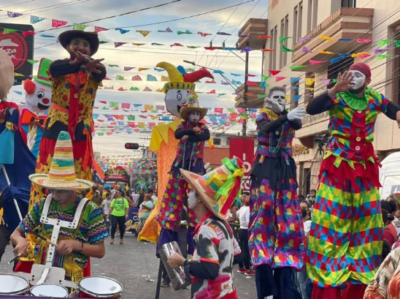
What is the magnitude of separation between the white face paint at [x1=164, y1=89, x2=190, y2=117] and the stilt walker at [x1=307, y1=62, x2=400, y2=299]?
314 centimetres

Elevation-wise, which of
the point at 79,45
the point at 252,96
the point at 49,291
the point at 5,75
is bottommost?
the point at 49,291

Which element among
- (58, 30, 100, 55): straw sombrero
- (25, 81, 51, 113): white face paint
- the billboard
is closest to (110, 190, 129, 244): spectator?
the billboard

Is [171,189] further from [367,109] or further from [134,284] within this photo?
[367,109]

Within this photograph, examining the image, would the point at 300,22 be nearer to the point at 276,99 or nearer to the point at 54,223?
the point at 276,99

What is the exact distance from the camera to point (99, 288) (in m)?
4.71

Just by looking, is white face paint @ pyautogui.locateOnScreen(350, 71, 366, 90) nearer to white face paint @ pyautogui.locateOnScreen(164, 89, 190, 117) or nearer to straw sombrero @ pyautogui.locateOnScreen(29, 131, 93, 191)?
straw sombrero @ pyautogui.locateOnScreen(29, 131, 93, 191)

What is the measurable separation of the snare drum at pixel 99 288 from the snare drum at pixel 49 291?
0.14 meters

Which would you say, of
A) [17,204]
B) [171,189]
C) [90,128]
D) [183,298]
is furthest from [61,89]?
[183,298]

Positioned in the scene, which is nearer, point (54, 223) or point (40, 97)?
point (54, 223)

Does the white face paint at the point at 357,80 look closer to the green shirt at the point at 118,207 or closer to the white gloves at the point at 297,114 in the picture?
the white gloves at the point at 297,114

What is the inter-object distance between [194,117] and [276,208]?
2.12 meters

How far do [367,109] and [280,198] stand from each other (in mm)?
1211

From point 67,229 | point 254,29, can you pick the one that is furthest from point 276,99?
point 254,29

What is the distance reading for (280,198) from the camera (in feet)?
23.7
